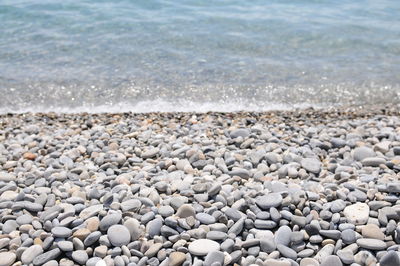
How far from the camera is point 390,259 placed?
241cm

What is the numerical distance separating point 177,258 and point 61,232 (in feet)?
2.46

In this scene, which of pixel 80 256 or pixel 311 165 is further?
pixel 311 165

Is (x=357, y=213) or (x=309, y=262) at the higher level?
(x=357, y=213)

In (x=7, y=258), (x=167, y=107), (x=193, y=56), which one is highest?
(x=193, y=56)

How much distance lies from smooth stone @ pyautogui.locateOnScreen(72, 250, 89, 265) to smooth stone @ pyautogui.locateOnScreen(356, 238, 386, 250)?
1.62 m

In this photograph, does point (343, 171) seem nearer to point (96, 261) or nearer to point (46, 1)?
point (96, 261)

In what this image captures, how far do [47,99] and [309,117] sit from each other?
12.6ft

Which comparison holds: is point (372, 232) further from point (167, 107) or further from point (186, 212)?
point (167, 107)

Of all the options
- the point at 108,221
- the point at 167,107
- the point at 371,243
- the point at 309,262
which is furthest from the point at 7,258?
the point at 167,107

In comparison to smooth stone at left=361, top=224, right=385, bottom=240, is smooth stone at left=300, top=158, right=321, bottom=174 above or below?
above

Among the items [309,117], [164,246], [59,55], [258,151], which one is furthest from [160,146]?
[59,55]

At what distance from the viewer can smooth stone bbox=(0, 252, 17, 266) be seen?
8.09 feet

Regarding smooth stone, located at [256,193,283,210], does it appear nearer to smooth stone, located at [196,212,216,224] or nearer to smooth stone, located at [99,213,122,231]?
smooth stone, located at [196,212,216,224]

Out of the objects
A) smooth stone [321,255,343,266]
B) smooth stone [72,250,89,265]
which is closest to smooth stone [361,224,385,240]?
smooth stone [321,255,343,266]
